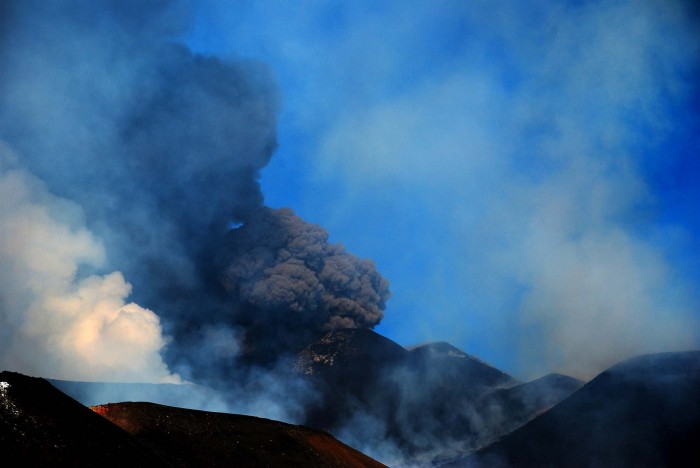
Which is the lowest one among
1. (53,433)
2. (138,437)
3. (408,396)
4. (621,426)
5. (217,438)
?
(53,433)

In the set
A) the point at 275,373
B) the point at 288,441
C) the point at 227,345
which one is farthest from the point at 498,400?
the point at 288,441

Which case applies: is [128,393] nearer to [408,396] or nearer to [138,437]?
[138,437]

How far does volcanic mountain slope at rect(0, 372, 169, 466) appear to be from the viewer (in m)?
10.9

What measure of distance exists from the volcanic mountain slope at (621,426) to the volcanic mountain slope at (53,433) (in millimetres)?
39192

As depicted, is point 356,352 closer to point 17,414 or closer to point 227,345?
point 227,345

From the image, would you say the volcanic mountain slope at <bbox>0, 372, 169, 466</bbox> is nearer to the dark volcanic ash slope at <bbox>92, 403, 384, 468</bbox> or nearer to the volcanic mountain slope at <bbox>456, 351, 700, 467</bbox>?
the dark volcanic ash slope at <bbox>92, 403, 384, 468</bbox>

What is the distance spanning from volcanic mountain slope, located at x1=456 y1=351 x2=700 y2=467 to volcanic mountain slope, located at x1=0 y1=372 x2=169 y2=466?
3919cm

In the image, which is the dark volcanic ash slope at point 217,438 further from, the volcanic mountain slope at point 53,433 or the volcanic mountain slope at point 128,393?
the volcanic mountain slope at point 128,393

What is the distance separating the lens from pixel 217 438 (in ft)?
59.7

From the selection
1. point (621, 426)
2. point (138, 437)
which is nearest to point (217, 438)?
point (138, 437)

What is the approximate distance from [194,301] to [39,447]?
77.7m

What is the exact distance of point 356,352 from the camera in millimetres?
79625

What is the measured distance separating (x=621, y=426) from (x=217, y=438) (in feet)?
132

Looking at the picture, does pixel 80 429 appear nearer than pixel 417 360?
Yes
